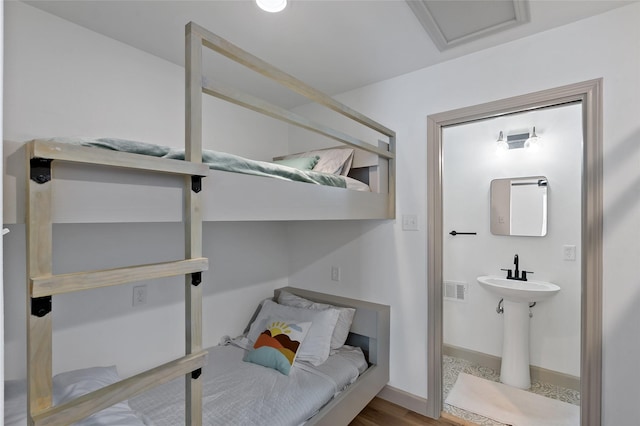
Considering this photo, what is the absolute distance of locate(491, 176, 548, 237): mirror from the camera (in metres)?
2.57

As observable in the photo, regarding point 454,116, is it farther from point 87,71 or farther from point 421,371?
point 87,71

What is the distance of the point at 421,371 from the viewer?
6.98ft

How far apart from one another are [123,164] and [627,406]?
94.5 inches

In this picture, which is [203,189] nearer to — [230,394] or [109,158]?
[109,158]

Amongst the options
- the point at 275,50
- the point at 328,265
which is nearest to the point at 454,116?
the point at 275,50

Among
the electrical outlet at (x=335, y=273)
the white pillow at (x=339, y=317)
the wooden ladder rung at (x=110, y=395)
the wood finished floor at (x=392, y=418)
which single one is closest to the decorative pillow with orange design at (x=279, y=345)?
the white pillow at (x=339, y=317)

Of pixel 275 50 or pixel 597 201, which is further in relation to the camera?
pixel 275 50

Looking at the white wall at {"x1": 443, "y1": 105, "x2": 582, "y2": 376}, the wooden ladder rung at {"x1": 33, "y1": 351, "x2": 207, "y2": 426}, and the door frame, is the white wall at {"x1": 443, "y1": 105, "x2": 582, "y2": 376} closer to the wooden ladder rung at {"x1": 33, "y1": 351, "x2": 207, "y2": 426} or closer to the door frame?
the door frame

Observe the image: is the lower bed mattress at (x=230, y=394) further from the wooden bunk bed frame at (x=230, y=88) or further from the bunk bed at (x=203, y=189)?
the wooden bunk bed frame at (x=230, y=88)

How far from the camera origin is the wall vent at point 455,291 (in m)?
2.95

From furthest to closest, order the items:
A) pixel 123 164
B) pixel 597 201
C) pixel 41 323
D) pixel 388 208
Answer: pixel 388 208 < pixel 597 201 < pixel 123 164 < pixel 41 323

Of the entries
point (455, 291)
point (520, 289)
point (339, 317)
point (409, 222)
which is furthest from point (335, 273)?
point (520, 289)

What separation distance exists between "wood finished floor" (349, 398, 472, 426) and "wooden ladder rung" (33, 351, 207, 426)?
1532 mm

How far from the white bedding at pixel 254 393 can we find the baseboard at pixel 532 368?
1.40m
